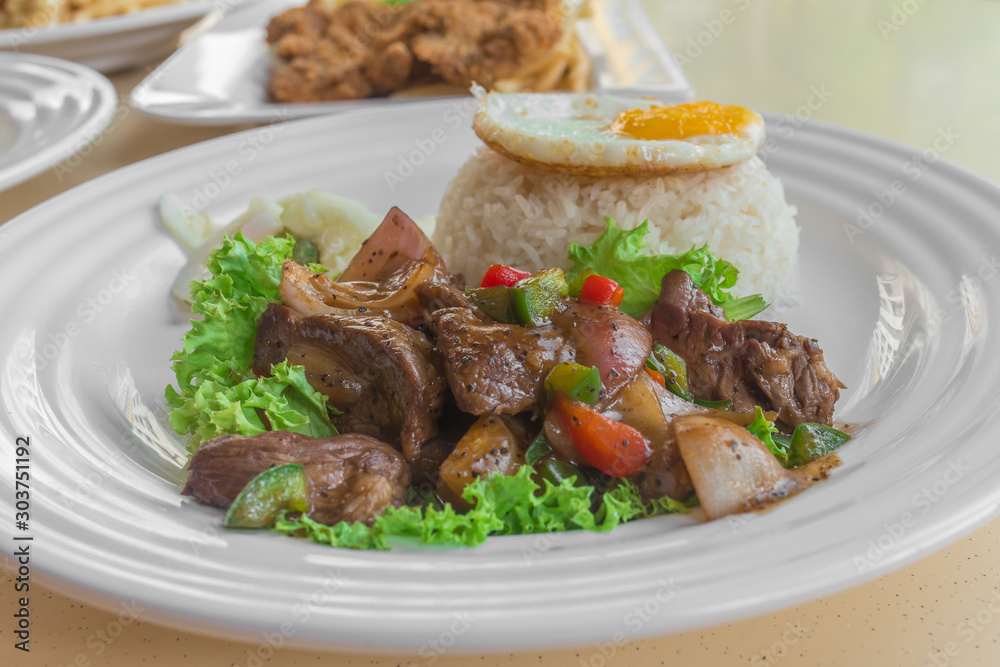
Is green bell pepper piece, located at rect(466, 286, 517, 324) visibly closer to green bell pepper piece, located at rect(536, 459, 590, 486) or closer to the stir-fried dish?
the stir-fried dish

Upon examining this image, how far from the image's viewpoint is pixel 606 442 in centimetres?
206

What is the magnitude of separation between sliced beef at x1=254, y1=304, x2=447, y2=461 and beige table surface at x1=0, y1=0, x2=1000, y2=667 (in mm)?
660

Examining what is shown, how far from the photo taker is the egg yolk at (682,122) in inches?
127

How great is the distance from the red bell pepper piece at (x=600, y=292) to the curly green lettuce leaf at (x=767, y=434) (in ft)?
1.70

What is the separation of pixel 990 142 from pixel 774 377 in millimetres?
Result: 3588

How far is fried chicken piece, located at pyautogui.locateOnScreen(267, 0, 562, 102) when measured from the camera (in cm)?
502

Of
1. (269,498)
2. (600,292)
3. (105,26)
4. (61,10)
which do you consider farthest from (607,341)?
(61,10)

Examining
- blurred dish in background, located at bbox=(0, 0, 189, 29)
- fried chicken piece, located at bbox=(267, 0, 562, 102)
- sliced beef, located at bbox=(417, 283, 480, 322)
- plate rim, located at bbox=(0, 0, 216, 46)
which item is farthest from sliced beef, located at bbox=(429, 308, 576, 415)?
blurred dish in background, located at bbox=(0, 0, 189, 29)

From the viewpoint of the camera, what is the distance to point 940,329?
267 centimetres

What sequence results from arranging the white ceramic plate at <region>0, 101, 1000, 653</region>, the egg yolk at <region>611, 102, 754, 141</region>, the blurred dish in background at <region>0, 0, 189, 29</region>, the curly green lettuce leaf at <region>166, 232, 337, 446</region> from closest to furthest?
the white ceramic plate at <region>0, 101, 1000, 653</region> → the curly green lettuce leaf at <region>166, 232, 337, 446</region> → the egg yolk at <region>611, 102, 754, 141</region> → the blurred dish in background at <region>0, 0, 189, 29</region>

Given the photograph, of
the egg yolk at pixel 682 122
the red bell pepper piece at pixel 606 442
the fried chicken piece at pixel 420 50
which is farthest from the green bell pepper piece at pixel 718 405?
the fried chicken piece at pixel 420 50

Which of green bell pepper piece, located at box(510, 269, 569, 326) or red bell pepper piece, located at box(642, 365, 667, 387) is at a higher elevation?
green bell pepper piece, located at box(510, 269, 569, 326)

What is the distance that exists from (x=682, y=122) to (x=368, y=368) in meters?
1.70

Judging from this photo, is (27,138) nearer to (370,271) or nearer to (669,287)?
(370,271)
